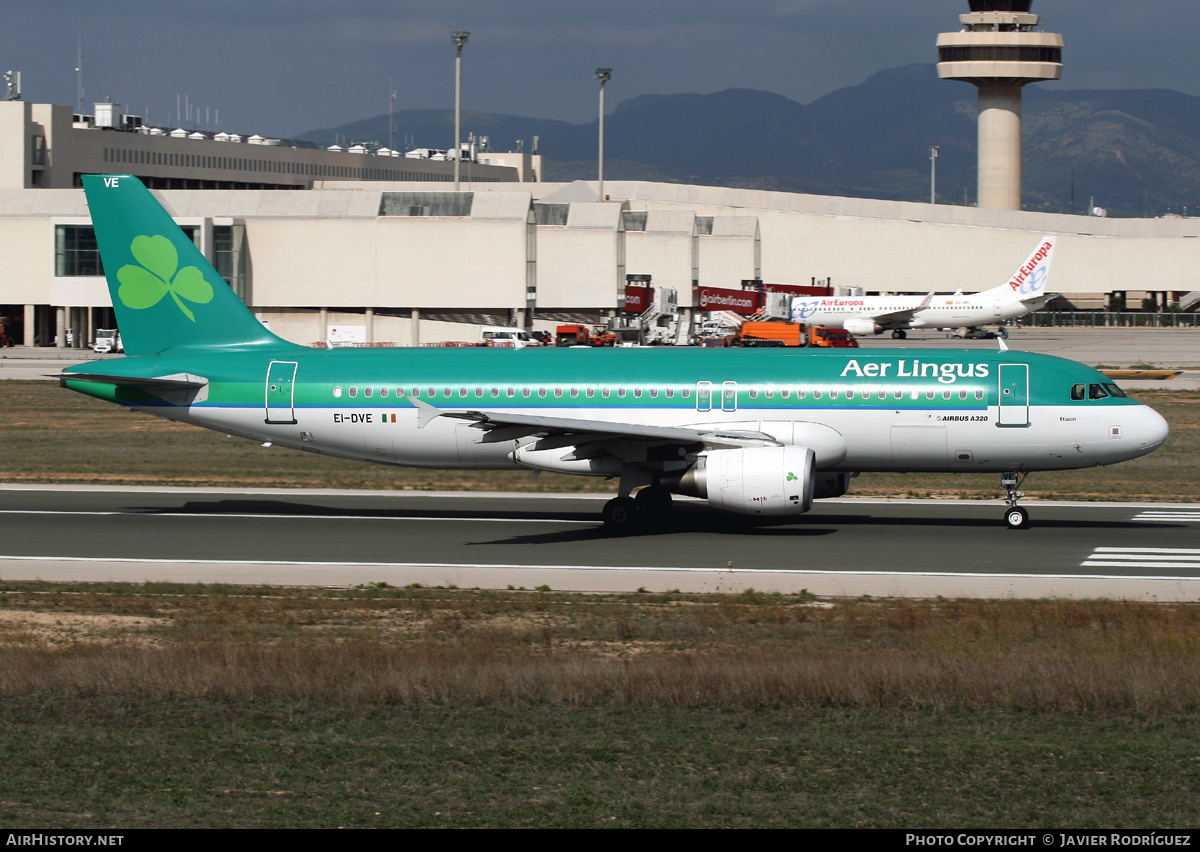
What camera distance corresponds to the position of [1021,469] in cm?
3062

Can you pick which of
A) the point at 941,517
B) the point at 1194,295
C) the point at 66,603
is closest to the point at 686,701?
the point at 66,603

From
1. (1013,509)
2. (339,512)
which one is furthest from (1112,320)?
(339,512)

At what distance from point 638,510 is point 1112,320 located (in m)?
129

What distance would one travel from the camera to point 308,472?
4206 centimetres

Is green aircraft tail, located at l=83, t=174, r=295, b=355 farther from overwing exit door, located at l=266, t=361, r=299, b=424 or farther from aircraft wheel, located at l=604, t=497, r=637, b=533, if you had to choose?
aircraft wheel, located at l=604, t=497, r=637, b=533

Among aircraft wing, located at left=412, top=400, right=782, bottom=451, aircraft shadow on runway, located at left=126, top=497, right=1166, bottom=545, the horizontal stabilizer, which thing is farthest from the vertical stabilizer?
the horizontal stabilizer

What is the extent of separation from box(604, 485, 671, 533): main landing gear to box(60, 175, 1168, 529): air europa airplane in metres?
0.05

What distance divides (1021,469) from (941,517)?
113 inches

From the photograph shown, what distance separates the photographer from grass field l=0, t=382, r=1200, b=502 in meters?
38.6

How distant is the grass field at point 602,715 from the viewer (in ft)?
37.9

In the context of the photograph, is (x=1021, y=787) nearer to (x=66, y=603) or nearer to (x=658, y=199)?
(x=66, y=603)

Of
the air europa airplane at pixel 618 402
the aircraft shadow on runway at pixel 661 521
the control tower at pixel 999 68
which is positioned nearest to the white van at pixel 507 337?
the aircraft shadow on runway at pixel 661 521

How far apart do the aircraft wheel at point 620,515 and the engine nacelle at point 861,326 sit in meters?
90.7

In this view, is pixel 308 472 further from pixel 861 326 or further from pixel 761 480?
pixel 861 326
